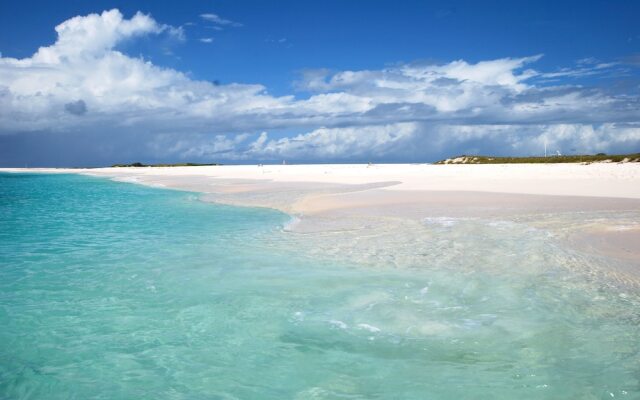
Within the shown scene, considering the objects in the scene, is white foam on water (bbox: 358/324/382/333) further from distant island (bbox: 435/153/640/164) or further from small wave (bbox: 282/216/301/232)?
distant island (bbox: 435/153/640/164)

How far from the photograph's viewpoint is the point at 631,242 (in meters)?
10.3

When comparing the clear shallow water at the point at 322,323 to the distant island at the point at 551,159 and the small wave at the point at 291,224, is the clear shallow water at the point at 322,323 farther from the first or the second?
the distant island at the point at 551,159

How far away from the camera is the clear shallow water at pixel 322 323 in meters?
4.80

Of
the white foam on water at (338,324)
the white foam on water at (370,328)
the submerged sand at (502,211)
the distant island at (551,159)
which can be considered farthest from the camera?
the distant island at (551,159)

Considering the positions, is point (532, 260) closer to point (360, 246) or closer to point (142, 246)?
point (360, 246)

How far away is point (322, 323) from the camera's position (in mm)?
6484

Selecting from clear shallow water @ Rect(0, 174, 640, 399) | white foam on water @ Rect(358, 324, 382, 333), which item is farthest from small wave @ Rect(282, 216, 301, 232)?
white foam on water @ Rect(358, 324, 382, 333)

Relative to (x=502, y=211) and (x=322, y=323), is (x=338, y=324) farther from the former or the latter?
(x=502, y=211)

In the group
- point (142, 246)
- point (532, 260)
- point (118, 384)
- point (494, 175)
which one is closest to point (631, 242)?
point (532, 260)

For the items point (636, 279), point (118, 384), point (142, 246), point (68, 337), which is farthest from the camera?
point (142, 246)

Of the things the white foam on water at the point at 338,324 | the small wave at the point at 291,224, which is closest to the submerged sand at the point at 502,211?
the small wave at the point at 291,224

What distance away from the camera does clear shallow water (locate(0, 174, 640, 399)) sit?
15.8ft

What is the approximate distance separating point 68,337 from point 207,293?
234 cm

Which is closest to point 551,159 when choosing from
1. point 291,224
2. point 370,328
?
point 291,224
